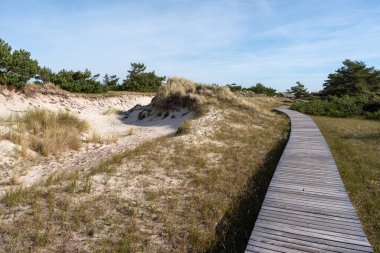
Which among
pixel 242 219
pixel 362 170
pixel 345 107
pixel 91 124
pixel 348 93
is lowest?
pixel 242 219

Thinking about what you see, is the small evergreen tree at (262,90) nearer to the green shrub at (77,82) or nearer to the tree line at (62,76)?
the tree line at (62,76)

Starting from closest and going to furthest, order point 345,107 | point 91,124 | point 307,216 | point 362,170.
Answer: point 307,216 < point 362,170 < point 91,124 < point 345,107

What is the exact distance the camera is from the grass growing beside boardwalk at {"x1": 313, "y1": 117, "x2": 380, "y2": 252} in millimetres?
5172

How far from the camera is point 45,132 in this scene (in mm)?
10602

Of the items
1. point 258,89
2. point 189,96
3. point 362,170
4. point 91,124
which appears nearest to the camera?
point 362,170

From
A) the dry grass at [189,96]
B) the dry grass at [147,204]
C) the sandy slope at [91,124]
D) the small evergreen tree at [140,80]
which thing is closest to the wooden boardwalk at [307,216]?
the dry grass at [147,204]

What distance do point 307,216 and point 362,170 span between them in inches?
165

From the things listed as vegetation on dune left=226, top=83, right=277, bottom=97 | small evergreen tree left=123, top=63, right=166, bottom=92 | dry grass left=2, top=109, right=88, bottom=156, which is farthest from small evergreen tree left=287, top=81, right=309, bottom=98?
dry grass left=2, top=109, right=88, bottom=156

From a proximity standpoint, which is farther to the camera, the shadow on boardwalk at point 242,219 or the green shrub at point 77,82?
the green shrub at point 77,82

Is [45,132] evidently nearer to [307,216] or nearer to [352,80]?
[307,216]

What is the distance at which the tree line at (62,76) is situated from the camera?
18.3m

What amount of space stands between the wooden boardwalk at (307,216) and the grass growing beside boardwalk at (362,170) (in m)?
0.43

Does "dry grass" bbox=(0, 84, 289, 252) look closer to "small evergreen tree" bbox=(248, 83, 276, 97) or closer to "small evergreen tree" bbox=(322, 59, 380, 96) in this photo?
"small evergreen tree" bbox=(322, 59, 380, 96)

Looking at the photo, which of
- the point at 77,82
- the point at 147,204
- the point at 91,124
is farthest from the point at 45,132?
the point at 77,82
